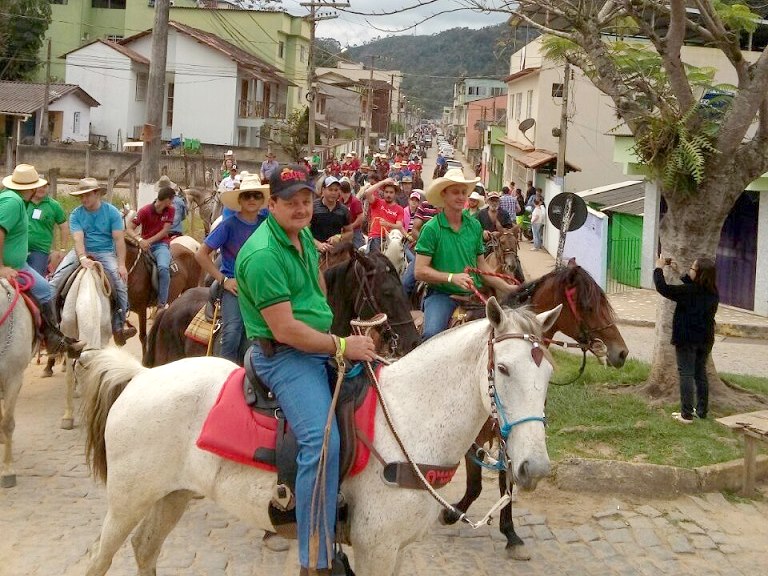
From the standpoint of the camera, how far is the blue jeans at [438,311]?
7.68 m

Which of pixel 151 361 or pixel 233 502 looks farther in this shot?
pixel 151 361

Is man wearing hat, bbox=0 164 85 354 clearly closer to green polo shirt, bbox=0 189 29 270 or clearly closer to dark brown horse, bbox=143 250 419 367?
green polo shirt, bbox=0 189 29 270

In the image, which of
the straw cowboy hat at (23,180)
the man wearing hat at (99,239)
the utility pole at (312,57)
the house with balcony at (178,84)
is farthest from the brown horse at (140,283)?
the house with balcony at (178,84)

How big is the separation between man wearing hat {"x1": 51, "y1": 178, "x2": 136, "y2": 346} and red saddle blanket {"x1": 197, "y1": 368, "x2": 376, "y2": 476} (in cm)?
585

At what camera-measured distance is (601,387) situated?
10.8 metres

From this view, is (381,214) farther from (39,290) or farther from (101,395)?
(101,395)

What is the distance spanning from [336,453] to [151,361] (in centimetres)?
494

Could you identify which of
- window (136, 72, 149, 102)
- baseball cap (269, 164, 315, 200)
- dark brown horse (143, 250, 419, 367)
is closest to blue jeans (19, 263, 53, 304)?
dark brown horse (143, 250, 419, 367)

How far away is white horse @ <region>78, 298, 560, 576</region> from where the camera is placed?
4.20 metres

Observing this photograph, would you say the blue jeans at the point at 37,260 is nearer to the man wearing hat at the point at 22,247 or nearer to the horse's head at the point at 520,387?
the man wearing hat at the point at 22,247

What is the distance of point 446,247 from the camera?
24.8ft

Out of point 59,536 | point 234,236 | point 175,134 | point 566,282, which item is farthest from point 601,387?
point 175,134

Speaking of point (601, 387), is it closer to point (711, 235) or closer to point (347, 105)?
point (711, 235)

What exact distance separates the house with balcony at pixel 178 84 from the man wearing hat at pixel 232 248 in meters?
49.9
